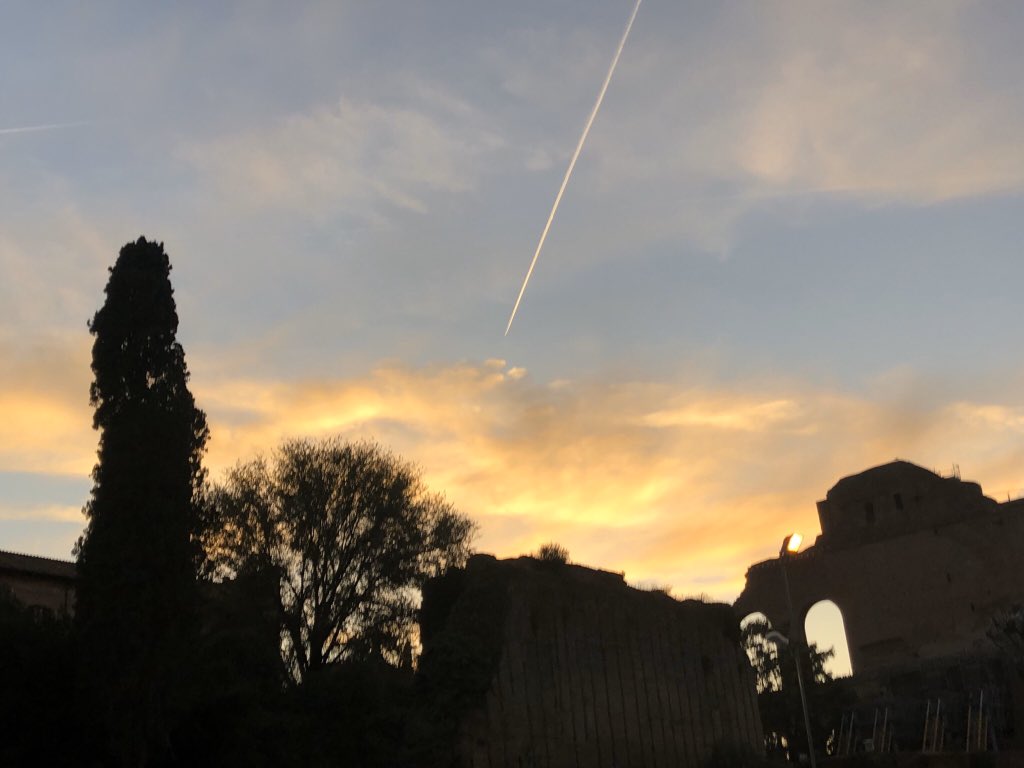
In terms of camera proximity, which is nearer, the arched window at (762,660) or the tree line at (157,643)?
the tree line at (157,643)

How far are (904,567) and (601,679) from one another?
3039cm

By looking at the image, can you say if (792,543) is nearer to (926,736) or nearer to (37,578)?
(926,736)

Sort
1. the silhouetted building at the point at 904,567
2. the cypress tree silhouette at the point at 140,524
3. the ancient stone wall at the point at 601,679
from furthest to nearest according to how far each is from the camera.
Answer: the silhouetted building at the point at 904,567 < the ancient stone wall at the point at 601,679 < the cypress tree silhouette at the point at 140,524

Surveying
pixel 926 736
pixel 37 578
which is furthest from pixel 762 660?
pixel 37 578

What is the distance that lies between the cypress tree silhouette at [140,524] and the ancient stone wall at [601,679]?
159 inches

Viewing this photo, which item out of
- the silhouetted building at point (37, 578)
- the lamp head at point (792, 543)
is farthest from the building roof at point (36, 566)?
the lamp head at point (792, 543)

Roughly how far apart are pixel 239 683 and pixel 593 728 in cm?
579

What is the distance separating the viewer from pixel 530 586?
1706cm

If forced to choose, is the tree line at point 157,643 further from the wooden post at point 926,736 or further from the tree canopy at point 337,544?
the wooden post at point 926,736

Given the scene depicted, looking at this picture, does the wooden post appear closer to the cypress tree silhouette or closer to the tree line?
the tree line

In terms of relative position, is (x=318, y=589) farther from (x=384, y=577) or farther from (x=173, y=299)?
(x=173, y=299)

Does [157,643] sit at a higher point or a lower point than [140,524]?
lower

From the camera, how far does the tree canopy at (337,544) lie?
2366 cm

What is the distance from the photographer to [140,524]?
14727mm
